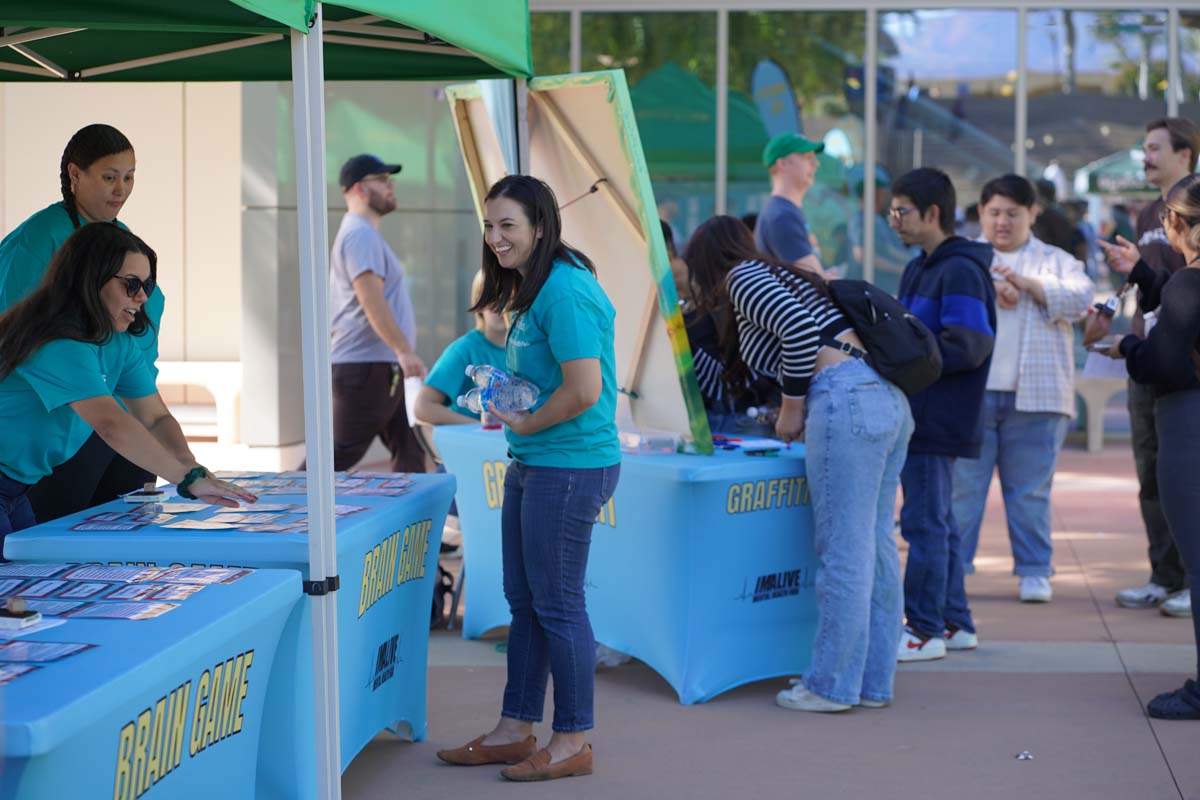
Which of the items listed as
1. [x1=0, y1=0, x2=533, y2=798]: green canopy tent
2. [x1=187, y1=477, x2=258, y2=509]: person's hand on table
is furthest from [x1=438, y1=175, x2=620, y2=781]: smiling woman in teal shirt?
[x1=187, y1=477, x2=258, y2=509]: person's hand on table

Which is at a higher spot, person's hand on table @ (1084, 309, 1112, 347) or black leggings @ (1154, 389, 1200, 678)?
person's hand on table @ (1084, 309, 1112, 347)

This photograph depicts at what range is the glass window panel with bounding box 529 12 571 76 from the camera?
43.8 ft

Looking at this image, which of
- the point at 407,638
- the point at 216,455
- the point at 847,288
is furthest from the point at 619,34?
the point at 407,638

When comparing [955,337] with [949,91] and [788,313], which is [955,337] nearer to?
[788,313]

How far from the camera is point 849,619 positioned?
16.4 ft

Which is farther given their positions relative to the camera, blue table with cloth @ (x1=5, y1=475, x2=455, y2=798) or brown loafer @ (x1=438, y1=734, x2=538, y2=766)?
brown loafer @ (x1=438, y1=734, x2=538, y2=766)

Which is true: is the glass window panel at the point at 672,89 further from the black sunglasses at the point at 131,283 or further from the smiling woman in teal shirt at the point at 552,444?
the black sunglasses at the point at 131,283

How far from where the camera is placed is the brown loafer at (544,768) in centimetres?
436

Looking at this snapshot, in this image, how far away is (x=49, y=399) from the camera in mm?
3621

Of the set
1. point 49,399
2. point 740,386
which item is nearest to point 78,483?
point 49,399

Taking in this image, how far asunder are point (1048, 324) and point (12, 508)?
4.77 metres

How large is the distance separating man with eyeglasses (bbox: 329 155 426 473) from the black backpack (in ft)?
8.77

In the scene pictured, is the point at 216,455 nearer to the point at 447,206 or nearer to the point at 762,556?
the point at 447,206

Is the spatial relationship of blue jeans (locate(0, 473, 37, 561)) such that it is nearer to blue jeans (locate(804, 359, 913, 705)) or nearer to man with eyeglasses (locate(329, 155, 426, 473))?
blue jeans (locate(804, 359, 913, 705))
